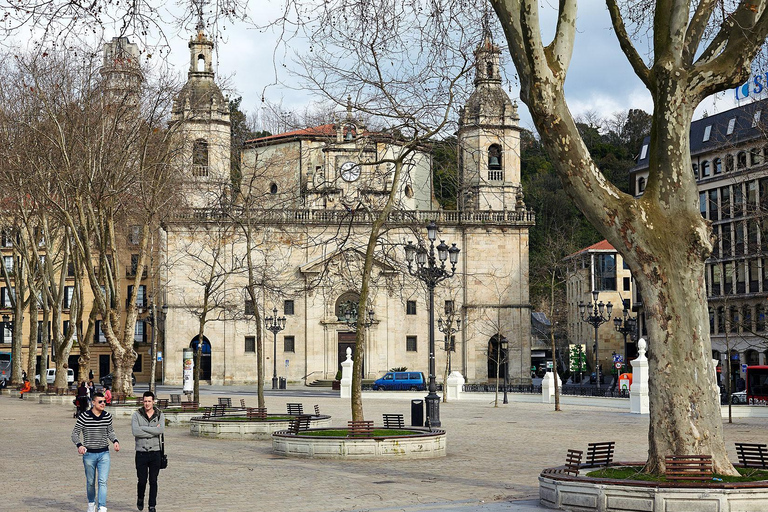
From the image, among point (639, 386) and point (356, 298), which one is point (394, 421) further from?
point (356, 298)

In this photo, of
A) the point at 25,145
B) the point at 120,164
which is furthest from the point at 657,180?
the point at 25,145

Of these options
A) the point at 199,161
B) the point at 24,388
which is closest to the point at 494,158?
the point at 24,388

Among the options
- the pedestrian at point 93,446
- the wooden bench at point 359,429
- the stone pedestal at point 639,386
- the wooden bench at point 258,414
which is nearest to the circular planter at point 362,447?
the wooden bench at point 359,429

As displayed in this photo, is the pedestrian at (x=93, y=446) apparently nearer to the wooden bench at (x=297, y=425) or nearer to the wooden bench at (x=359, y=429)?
the wooden bench at (x=359, y=429)

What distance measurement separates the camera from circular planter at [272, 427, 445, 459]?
17359 mm

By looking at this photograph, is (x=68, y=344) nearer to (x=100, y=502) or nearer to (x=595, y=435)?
(x=595, y=435)

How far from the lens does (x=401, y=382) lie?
183 feet

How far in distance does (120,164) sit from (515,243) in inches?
1646

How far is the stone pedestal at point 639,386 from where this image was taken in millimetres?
31955

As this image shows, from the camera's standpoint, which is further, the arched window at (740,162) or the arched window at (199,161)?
the arched window at (740,162)

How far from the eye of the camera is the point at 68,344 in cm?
4003

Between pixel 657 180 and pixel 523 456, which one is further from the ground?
pixel 657 180

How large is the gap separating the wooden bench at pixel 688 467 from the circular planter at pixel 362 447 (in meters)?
7.34

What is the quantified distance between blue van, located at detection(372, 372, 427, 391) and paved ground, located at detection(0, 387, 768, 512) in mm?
26648
